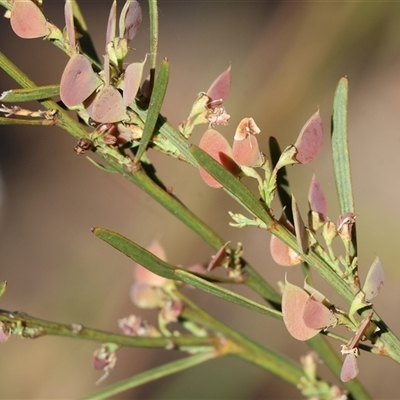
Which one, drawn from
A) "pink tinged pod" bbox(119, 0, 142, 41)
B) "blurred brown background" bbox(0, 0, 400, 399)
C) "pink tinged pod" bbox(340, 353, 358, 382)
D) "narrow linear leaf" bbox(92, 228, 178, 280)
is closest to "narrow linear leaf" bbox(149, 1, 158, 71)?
"pink tinged pod" bbox(119, 0, 142, 41)

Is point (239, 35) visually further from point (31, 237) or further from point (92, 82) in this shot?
point (92, 82)

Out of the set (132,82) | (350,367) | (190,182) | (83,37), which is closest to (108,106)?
(132,82)

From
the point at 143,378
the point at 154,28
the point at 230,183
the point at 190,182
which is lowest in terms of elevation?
the point at 143,378

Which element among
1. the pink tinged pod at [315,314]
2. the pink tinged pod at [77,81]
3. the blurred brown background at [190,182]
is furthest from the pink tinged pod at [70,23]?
the blurred brown background at [190,182]

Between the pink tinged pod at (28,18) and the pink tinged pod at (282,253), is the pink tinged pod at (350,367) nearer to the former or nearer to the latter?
the pink tinged pod at (282,253)

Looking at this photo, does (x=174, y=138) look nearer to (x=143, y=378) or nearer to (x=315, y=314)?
(x=315, y=314)

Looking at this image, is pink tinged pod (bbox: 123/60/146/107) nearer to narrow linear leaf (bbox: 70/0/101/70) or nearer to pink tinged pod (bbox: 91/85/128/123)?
pink tinged pod (bbox: 91/85/128/123)
